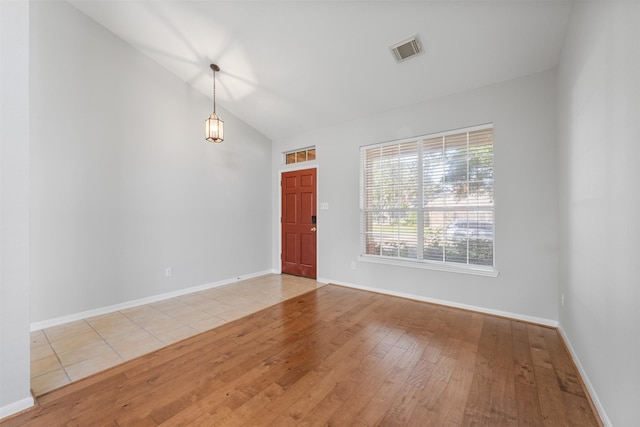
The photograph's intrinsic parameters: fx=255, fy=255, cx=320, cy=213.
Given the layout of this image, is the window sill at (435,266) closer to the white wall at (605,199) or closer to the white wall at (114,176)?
the white wall at (605,199)

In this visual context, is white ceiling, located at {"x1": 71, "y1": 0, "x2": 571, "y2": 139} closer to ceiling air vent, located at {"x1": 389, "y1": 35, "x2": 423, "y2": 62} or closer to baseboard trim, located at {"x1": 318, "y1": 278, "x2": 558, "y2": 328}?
ceiling air vent, located at {"x1": 389, "y1": 35, "x2": 423, "y2": 62}

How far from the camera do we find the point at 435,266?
3.40 m

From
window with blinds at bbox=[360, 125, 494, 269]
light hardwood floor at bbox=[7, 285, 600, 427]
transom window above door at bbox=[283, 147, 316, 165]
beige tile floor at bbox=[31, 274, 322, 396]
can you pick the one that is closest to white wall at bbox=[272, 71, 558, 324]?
window with blinds at bbox=[360, 125, 494, 269]

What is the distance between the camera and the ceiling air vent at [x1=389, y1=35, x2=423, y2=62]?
8.79ft

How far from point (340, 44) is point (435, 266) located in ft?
9.77

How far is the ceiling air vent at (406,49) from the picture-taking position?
268 cm

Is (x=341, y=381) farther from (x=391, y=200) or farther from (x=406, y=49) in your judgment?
(x=406, y=49)

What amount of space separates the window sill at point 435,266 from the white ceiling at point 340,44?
224 cm

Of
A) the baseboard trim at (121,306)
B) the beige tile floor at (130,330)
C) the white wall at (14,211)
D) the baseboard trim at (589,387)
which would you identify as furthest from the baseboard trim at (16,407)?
the baseboard trim at (589,387)

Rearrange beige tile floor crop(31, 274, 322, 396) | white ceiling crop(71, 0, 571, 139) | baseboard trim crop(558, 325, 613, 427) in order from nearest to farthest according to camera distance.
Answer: baseboard trim crop(558, 325, 613, 427) < beige tile floor crop(31, 274, 322, 396) < white ceiling crop(71, 0, 571, 139)

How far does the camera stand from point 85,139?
122 inches

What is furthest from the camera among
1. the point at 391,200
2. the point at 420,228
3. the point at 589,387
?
the point at 391,200

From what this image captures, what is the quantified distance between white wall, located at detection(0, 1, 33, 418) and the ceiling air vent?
3.01 metres

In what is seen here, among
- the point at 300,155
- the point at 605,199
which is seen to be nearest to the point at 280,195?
the point at 300,155
